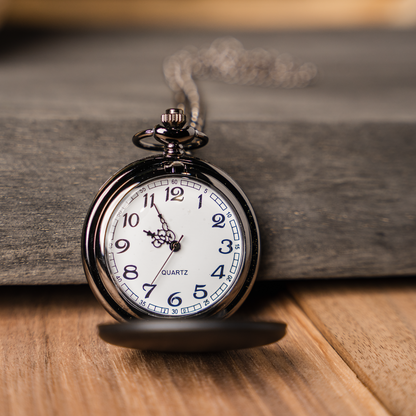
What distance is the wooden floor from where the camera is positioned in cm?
47

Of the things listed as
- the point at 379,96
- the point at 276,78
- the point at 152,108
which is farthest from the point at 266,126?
the point at 276,78

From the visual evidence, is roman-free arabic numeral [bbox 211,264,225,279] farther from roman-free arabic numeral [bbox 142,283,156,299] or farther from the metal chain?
the metal chain

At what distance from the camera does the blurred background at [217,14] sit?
2.27 metres

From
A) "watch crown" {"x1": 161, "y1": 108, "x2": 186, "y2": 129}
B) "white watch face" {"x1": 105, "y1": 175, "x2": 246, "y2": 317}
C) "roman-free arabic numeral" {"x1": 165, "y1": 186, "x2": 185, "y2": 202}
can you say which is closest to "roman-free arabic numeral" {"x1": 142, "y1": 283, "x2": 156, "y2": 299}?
"white watch face" {"x1": 105, "y1": 175, "x2": 246, "y2": 317}

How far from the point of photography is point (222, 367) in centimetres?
53

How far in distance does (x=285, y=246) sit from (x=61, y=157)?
17.1 inches

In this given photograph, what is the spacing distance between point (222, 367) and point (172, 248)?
182mm

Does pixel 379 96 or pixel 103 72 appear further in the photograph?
pixel 103 72

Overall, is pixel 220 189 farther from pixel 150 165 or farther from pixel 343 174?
pixel 343 174

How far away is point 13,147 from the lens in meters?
0.65

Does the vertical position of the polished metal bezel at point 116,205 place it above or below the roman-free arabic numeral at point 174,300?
above

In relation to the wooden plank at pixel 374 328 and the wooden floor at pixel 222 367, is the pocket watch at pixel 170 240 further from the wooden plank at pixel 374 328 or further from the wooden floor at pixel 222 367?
the wooden plank at pixel 374 328

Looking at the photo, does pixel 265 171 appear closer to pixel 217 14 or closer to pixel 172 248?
pixel 172 248

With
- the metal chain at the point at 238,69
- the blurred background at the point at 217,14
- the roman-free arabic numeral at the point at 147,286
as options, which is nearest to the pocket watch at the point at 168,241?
the roman-free arabic numeral at the point at 147,286
